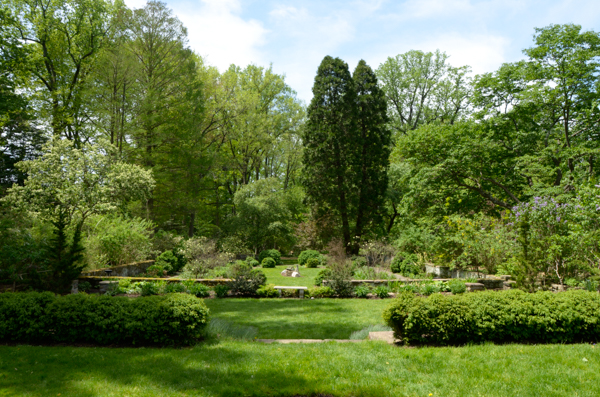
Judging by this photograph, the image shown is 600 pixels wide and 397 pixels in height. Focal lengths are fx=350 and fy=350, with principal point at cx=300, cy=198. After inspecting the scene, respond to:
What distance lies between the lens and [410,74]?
104 feet

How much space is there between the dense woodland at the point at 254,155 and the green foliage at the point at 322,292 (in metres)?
4.77

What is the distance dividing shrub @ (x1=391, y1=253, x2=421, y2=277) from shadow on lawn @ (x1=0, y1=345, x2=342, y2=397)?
9764 mm

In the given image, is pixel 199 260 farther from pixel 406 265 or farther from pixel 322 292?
pixel 406 265

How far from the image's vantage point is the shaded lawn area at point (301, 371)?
12.1 feet

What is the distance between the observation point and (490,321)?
529cm

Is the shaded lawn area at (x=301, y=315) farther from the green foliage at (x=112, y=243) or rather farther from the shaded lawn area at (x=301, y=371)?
the green foliage at (x=112, y=243)

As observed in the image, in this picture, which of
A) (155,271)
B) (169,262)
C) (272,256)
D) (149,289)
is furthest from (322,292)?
(272,256)

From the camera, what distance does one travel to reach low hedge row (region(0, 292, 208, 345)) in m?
5.27

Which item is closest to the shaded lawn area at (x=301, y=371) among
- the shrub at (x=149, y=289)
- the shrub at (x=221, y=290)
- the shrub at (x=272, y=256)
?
the shrub at (x=149, y=289)

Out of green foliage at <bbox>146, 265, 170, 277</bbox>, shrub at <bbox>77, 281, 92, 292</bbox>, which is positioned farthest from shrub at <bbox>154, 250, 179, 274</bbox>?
shrub at <bbox>77, 281, 92, 292</bbox>

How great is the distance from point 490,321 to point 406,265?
28.3 feet

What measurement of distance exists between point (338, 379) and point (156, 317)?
295 cm

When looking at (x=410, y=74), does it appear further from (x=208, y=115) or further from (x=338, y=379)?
(x=338, y=379)

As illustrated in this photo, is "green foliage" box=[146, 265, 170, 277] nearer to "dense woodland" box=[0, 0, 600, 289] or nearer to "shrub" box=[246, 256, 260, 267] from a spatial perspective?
"dense woodland" box=[0, 0, 600, 289]
